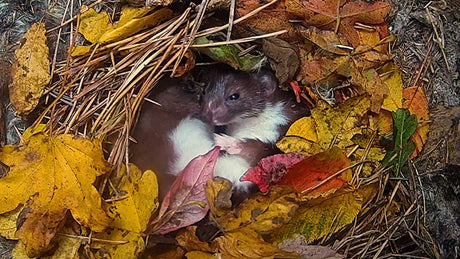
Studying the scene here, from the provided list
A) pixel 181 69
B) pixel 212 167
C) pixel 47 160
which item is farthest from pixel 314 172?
pixel 47 160

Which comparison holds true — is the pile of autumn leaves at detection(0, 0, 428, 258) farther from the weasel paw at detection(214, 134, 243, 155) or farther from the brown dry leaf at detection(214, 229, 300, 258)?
the weasel paw at detection(214, 134, 243, 155)

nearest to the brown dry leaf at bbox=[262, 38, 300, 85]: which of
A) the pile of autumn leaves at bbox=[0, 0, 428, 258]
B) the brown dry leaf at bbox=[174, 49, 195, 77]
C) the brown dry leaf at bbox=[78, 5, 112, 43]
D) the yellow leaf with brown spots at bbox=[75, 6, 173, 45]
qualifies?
the pile of autumn leaves at bbox=[0, 0, 428, 258]

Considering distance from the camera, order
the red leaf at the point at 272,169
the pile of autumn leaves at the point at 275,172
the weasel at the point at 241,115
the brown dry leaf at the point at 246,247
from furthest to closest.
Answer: the weasel at the point at 241,115 → the red leaf at the point at 272,169 → the pile of autumn leaves at the point at 275,172 → the brown dry leaf at the point at 246,247

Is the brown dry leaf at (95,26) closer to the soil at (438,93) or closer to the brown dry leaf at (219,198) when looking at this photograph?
the brown dry leaf at (219,198)

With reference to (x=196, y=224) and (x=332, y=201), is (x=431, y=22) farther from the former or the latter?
(x=196, y=224)

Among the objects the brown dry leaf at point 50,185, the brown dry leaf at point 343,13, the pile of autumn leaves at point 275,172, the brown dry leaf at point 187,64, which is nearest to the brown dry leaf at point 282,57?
the pile of autumn leaves at point 275,172

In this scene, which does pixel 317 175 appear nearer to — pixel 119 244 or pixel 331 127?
pixel 331 127
